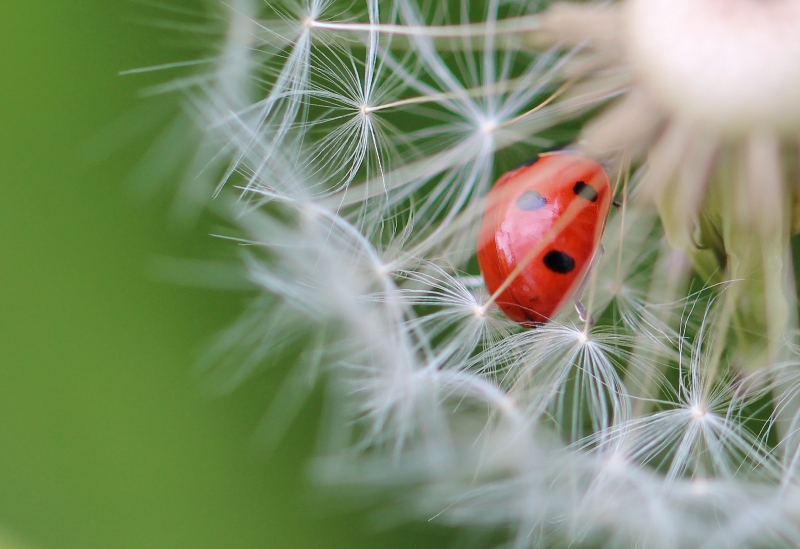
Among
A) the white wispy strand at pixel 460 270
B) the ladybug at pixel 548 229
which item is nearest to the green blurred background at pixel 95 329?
the white wispy strand at pixel 460 270

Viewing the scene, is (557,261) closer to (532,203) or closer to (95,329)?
(532,203)

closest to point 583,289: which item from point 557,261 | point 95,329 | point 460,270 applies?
point 557,261

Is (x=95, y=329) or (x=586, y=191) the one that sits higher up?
(x=586, y=191)

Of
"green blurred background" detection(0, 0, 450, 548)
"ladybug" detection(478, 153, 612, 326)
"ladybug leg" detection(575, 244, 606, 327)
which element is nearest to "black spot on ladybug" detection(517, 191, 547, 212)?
"ladybug" detection(478, 153, 612, 326)

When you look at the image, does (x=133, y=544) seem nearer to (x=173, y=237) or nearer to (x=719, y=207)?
(x=173, y=237)

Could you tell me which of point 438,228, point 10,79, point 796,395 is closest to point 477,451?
point 438,228

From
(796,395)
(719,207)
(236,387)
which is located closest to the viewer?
(719,207)
